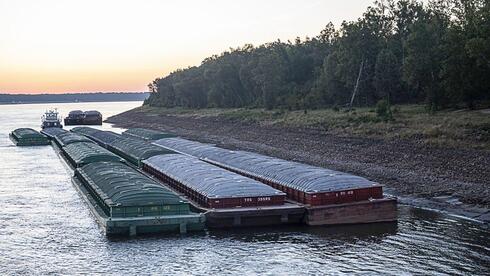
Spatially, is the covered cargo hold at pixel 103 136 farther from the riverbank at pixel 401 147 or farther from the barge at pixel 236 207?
the barge at pixel 236 207

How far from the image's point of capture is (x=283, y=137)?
97938 millimetres

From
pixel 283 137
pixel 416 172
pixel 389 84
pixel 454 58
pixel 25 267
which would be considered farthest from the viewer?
pixel 389 84

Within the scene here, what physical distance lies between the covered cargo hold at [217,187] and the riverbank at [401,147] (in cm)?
1346

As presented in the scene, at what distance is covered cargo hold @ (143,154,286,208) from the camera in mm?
40812

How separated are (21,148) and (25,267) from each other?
83667mm

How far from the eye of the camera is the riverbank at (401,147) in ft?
167

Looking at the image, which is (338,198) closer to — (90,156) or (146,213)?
(146,213)

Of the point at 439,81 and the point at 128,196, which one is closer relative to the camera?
the point at 128,196

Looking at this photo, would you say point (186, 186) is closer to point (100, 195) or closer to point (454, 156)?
point (100, 195)

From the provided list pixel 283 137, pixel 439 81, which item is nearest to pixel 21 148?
pixel 283 137

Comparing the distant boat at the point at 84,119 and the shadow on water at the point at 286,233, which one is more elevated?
the distant boat at the point at 84,119

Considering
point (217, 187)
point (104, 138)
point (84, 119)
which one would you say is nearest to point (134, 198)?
point (217, 187)

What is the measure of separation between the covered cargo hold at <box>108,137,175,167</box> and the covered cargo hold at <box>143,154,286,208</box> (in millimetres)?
12543

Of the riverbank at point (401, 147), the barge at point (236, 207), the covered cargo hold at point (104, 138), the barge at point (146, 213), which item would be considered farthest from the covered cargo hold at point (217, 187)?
the covered cargo hold at point (104, 138)
